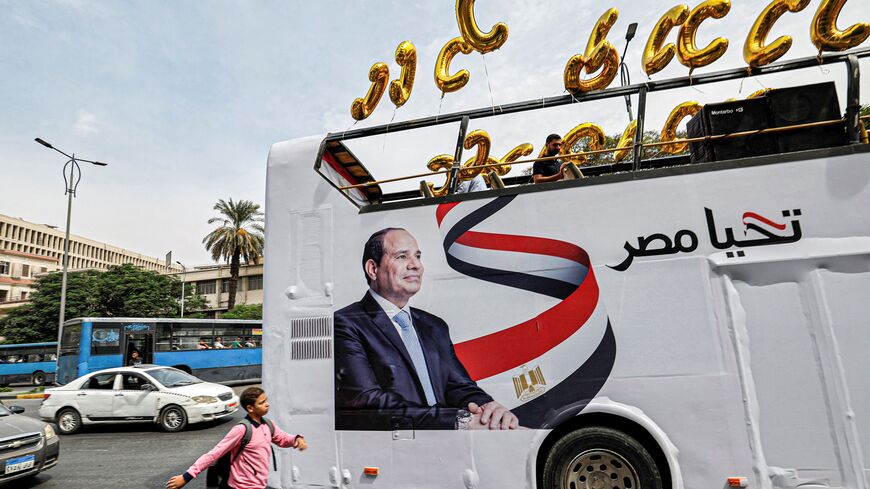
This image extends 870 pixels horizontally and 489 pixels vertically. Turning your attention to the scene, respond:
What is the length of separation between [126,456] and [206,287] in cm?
5366

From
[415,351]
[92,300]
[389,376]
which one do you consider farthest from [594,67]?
[92,300]

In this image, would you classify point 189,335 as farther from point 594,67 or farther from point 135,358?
point 594,67

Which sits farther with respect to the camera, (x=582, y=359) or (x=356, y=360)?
(x=356, y=360)

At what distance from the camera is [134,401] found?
12195mm

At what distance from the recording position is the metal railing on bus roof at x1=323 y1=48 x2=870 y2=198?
4.75m

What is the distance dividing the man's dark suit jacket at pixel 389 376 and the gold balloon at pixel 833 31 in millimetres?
4852

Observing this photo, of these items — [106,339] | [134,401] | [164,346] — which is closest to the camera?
[134,401]

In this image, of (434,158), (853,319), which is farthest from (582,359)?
(434,158)

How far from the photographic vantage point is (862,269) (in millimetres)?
4309

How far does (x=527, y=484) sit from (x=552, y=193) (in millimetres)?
2878

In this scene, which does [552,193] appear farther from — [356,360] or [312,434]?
[312,434]

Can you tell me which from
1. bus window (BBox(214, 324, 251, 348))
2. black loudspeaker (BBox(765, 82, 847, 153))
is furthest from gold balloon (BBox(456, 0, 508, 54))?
bus window (BBox(214, 324, 251, 348))

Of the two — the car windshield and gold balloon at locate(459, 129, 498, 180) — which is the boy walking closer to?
gold balloon at locate(459, 129, 498, 180)

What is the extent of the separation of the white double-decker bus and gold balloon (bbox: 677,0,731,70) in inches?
10.6
